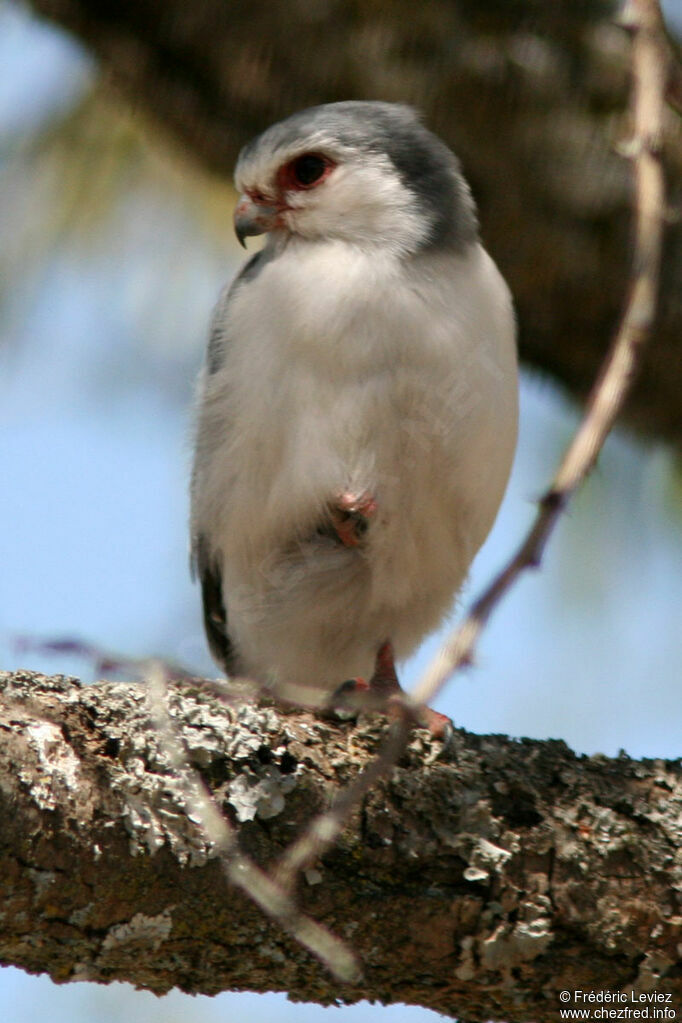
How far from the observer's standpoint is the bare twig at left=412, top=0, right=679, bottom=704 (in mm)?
1628

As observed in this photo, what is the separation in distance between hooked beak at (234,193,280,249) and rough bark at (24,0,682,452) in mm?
533

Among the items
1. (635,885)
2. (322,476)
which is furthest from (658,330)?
(635,885)

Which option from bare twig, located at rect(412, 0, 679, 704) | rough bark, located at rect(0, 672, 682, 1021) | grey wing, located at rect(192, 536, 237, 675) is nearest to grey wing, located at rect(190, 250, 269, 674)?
grey wing, located at rect(192, 536, 237, 675)

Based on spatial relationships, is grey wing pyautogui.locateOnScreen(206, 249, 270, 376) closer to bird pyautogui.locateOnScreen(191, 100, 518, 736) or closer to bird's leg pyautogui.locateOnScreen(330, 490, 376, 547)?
bird pyautogui.locateOnScreen(191, 100, 518, 736)

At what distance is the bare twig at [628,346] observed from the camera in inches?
64.1

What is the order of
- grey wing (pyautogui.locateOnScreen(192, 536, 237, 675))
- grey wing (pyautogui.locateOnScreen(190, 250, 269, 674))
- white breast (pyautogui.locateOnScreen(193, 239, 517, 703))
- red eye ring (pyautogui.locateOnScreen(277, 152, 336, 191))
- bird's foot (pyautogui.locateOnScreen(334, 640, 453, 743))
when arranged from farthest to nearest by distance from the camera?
grey wing (pyautogui.locateOnScreen(192, 536, 237, 675)) → grey wing (pyautogui.locateOnScreen(190, 250, 269, 674)) → red eye ring (pyautogui.locateOnScreen(277, 152, 336, 191)) → white breast (pyautogui.locateOnScreen(193, 239, 517, 703)) → bird's foot (pyautogui.locateOnScreen(334, 640, 453, 743))

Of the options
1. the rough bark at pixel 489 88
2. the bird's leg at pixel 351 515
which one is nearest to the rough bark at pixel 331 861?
the bird's leg at pixel 351 515

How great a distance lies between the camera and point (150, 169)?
5887 mm

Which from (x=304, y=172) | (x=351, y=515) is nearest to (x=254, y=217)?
(x=304, y=172)

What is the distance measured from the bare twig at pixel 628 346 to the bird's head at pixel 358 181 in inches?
68.3

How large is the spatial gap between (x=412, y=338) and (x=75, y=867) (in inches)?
73.8

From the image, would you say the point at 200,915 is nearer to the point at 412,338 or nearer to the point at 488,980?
the point at 488,980

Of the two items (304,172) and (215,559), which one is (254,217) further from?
(215,559)

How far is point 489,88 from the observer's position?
4145 mm
